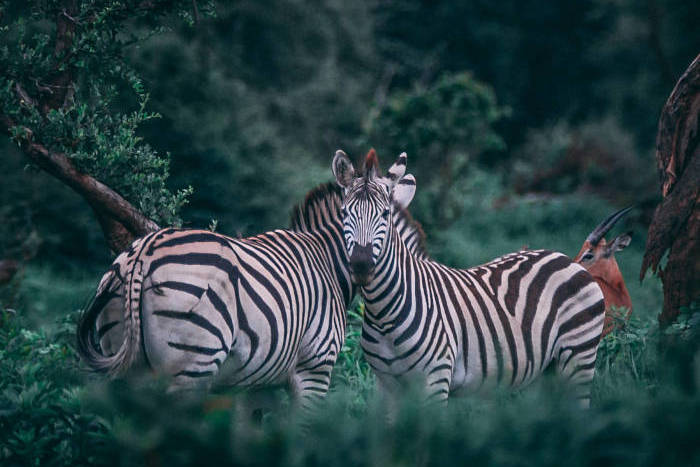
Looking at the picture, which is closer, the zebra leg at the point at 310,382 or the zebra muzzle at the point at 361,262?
the zebra muzzle at the point at 361,262

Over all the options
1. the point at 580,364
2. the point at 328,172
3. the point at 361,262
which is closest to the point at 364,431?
the point at 361,262

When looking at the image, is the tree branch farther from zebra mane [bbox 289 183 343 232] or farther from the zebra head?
the zebra head

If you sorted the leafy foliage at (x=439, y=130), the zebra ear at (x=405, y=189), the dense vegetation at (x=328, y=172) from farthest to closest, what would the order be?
the leafy foliage at (x=439, y=130) → the zebra ear at (x=405, y=189) → the dense vegetation at (x=328, y=172)

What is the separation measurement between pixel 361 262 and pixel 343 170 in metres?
0.86

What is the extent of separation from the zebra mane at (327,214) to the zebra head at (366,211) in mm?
460

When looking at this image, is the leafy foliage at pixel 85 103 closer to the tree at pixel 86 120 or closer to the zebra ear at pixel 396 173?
the tree at pixel 86 120

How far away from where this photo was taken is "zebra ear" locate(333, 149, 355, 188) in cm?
476

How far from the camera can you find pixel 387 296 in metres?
4.51

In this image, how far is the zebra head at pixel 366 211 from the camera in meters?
4.27

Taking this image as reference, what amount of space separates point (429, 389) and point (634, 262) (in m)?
8.63

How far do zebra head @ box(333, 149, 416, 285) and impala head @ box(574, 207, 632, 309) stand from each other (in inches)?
110

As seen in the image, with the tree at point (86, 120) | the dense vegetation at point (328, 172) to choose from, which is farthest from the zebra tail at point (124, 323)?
the tree at point (86, 120)

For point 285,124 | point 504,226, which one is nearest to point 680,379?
point 504,226

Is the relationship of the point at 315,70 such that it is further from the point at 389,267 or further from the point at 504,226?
the point at 389,267
